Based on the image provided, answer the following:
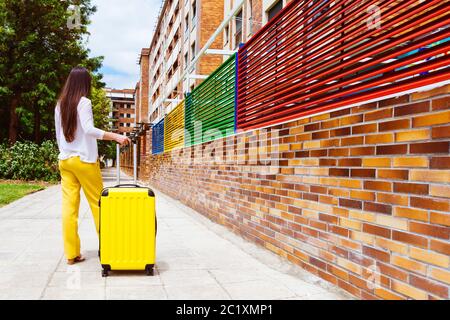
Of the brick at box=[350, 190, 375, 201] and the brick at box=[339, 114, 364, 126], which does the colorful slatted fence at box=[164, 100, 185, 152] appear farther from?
the brick at box=[350, 190, 375, 201]

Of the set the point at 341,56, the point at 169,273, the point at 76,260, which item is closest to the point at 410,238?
the point at 341,56

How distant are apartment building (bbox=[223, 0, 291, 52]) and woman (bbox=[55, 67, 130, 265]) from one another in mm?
5160

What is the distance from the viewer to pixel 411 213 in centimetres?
268

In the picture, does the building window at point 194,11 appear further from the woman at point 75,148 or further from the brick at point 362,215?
the brick at point 362,215

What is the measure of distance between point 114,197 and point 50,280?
0.85m

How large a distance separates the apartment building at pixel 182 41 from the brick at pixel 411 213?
994cm

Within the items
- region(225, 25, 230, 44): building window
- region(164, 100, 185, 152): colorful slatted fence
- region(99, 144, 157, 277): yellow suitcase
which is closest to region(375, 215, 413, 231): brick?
region(99, 144, 157, 277): yellow suitcase

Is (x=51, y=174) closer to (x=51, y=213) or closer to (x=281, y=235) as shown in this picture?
(x=51, y=213)

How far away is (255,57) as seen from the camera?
5918 mm

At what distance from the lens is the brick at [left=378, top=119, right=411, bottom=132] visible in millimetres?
2758

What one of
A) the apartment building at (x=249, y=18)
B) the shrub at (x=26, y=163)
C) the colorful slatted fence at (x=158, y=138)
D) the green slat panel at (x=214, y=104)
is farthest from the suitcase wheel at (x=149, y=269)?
the shrub at (x=26, y=163)

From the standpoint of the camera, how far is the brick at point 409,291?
2568 millimetres

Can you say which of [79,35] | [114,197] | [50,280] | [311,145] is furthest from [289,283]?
[79,35]

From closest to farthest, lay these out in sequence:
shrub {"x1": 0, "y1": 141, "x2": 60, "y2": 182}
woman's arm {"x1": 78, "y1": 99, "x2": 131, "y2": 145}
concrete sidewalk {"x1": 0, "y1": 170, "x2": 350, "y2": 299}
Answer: concrete sidewalk {"x1": 0, "y1": 170, "x2": 350, "y2": 299}
woman's arm {"x1": 78, "y1": 99, "x2": 131, "y2": 145}
shrub {"x1": 0, "y1": 141, "x2": 60, "y2": 182}
